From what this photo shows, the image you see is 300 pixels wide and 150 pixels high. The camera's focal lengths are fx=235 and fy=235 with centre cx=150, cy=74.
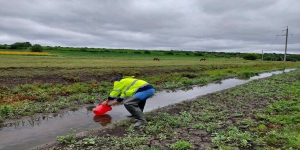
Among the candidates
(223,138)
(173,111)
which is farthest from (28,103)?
(223,138)

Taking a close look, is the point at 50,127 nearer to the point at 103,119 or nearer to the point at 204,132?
A: the point at 103,119

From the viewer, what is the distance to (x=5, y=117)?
9102 mm

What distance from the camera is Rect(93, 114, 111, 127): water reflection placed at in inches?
355

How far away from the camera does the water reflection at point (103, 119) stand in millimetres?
9016

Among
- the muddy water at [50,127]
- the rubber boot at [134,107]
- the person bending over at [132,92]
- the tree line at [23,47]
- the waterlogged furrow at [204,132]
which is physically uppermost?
the tree line at [23,47]

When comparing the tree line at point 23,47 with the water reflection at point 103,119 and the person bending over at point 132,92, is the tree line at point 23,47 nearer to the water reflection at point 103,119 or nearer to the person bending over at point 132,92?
the water reflection at point 103,119

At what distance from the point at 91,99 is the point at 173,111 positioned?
4.64 metres

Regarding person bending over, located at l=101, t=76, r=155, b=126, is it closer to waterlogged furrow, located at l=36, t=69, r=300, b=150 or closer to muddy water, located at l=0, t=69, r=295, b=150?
waterlogged furrow, located at l=36, t=69, r=300, b=150

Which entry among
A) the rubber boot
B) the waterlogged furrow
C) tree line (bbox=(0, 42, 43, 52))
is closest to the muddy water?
the waterlogged furrow

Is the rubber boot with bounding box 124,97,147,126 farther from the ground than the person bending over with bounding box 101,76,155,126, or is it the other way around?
the person bending over with bounding box 101,76,155,126

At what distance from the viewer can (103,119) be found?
9438 mm

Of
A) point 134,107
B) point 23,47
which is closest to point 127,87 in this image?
point 134,107

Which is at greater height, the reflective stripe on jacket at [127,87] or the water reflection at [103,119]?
the reflective stripe on jacket at [127,87]

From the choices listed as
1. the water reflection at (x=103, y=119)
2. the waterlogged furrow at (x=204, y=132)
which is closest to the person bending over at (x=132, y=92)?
the waterlogged furrow at (x=204, y=132)
